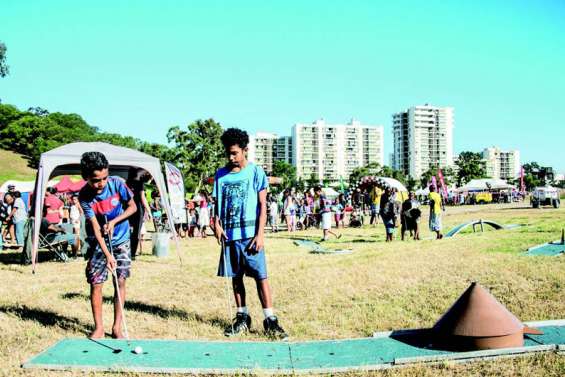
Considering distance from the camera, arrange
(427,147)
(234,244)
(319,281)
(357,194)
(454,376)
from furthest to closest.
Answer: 1. (427,147)
2. (357,194)
3. (319,281)
4. (234,244)
5. (454,376)

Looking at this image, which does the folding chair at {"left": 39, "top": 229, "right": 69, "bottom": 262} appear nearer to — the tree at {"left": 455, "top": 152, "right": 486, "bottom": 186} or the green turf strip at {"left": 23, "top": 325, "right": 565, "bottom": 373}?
the green turf strip at {"left": 23, "top": 325, "right": 565, "bottom": 373}

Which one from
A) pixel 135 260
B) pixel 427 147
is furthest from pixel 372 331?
pixel 427 147

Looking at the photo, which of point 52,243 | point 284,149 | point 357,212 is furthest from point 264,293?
point 284,149

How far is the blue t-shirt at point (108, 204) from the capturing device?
4996 mm

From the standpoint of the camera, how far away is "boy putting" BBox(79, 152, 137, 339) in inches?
193

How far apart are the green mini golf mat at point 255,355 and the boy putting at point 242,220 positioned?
0.54 m

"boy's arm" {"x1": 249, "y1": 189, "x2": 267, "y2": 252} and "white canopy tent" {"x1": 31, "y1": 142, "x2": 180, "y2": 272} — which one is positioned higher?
"white canopy tent" {"x1": 31, "y1": 142, "x2": 180, "y2": 272}

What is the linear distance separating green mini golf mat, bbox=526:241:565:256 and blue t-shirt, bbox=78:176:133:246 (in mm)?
7971

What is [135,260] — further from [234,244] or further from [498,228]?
[498,228]

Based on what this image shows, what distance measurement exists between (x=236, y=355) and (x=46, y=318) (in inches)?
120

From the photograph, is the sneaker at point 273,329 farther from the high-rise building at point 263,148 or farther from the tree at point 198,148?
the high-rise building at point 263,148

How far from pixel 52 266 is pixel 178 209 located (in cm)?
792

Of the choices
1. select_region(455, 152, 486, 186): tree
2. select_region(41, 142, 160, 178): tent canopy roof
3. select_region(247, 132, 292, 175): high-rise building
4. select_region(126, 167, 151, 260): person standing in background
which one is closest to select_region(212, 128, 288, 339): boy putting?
select_region(126, 167, 151, 260): person standing in background

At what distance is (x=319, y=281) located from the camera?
802 centimetres
